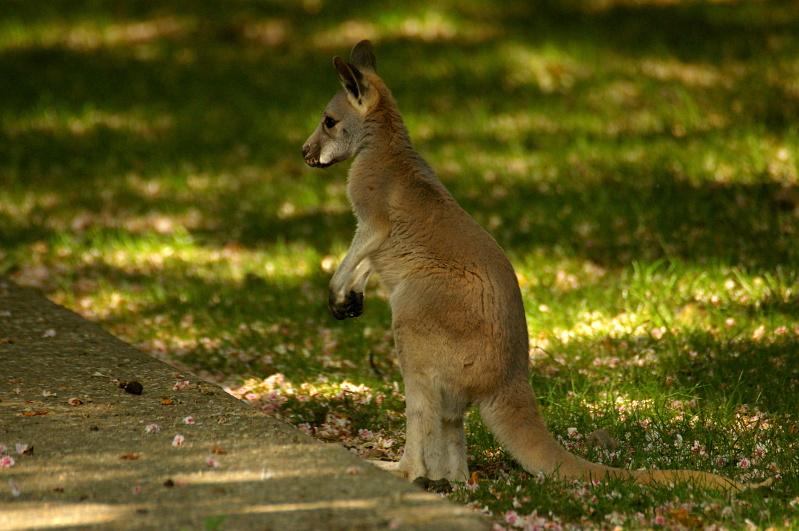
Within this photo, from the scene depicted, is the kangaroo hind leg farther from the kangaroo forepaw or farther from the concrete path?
the kangaroo forepaw

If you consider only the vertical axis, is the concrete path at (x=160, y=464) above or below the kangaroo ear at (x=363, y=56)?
below

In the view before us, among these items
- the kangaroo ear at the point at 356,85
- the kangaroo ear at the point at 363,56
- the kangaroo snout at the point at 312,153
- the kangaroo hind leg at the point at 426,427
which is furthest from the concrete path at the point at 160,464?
the kangaroo ear at the point at 363,56

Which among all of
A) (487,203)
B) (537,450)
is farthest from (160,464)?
(487,203)

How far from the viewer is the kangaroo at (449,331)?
3934mm

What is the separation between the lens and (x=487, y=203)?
7.91 m

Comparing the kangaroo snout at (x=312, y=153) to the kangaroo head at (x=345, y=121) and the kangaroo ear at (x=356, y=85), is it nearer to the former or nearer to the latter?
the kangaroo head at (x=345, y=121)

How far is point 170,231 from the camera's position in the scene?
319 inches

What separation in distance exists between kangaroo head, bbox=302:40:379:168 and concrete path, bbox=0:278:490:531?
4.16ft

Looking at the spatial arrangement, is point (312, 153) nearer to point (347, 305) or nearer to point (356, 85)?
point (356, 85)

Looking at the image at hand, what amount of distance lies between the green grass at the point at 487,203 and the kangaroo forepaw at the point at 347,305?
1.97 ft

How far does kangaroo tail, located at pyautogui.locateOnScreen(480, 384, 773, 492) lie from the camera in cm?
375

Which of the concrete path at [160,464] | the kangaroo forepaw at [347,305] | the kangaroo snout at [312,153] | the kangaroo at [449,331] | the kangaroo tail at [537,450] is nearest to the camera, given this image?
the concrete path at [160,464]

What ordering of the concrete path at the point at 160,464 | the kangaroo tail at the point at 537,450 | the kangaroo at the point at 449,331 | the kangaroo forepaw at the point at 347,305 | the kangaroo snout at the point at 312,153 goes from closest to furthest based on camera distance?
the concrete path at the point at 160,464 → the kangaroo tail at the point at 537,450 → the kangaroo at the point at 449,331 → the kangaroo forepaw at the point at 347,305 → the kangaroo snout at the point at 312,153

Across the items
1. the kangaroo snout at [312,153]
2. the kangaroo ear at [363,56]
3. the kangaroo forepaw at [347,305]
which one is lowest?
the kangaroo forepaw at [347,305]
